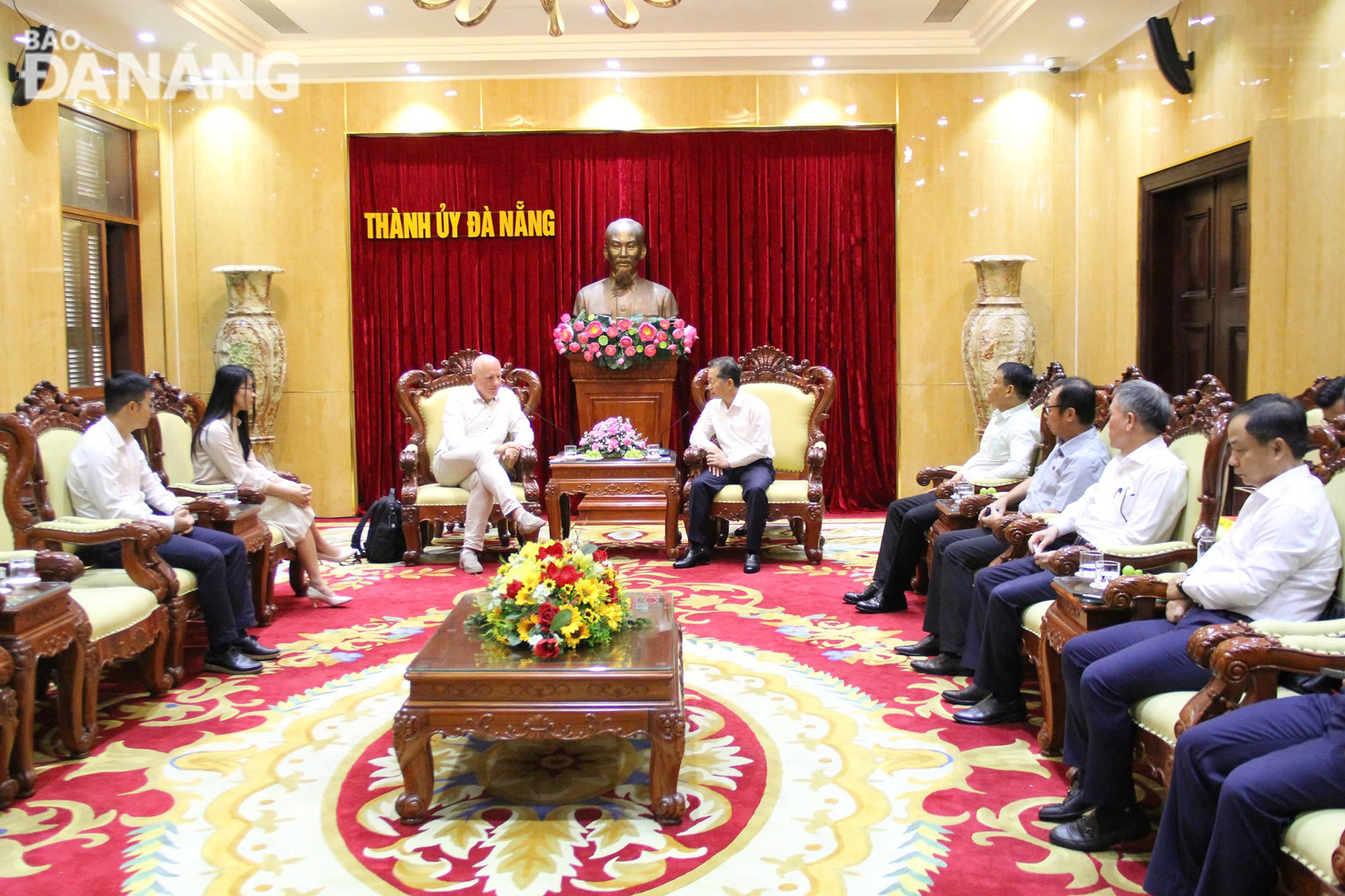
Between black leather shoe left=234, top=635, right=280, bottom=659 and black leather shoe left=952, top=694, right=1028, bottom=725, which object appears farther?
black leather shoe left=234, top=635, right=280, bottom=659

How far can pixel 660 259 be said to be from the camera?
8359mm

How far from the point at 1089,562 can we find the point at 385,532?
449cm

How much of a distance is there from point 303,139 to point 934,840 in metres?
7.21

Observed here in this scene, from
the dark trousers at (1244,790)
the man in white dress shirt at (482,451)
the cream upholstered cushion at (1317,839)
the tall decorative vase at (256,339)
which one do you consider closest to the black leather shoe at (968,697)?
the dark trousers at (1244,790)

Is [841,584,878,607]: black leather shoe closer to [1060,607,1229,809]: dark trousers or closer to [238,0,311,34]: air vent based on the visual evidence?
[1060,607,1229,809]: dark trousers

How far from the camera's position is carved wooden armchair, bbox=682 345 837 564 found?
257 inches

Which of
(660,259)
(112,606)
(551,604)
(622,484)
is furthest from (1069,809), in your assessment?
(660,259)

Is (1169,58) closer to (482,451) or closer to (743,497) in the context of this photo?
(743,497)

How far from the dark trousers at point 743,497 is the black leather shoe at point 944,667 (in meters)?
2.02

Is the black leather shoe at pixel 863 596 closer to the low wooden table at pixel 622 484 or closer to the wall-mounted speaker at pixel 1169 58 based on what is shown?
the low wooden table at pixel 622 484

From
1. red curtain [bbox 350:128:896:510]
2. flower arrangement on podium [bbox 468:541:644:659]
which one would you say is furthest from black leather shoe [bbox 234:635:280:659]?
red curtain [bbox 350:128:896:510]

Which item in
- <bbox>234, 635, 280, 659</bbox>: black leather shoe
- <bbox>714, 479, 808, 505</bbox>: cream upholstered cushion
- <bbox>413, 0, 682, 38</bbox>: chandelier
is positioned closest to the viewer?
<bbox>234, 635, 280, 659</bbox>: black leather shoe

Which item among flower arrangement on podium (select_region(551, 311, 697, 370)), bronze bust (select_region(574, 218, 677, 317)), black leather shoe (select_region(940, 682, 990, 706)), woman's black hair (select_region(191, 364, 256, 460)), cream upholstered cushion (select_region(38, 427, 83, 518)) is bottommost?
black leather shoe (select_region(940, 682, 990, 706))

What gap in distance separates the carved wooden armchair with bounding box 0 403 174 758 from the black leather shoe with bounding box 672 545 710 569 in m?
2.94
